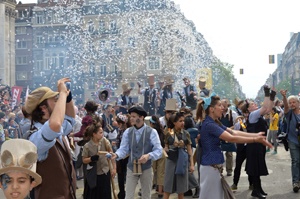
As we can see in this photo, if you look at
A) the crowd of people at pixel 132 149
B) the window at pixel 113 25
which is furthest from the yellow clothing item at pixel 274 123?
the window at pixel 113 25

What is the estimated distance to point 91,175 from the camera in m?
9.17

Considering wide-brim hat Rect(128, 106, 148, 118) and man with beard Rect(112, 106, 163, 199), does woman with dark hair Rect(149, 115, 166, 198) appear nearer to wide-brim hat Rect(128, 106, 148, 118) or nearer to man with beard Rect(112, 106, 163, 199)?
man with beard Rect(112, 106, 163, 199)

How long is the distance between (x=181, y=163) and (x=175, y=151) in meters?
0.25

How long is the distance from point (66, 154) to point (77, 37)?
247 feet

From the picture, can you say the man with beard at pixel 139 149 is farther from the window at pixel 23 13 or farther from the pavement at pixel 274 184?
the window at pixel 23 13

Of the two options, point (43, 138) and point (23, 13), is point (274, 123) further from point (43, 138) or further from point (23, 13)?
point (23, 13)

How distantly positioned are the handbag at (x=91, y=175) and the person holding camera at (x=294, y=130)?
4.48 metres

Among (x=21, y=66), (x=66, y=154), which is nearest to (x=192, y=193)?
(x=66, y=154)

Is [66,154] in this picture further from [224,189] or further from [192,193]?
[192,193]

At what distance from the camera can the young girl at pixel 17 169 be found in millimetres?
3971

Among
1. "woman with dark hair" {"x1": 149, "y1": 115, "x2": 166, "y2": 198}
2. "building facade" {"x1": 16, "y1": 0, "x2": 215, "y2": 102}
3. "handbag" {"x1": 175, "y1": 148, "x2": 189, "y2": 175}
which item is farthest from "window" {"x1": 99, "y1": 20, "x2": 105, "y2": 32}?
"handbag" {"x1": 175, "y1": 148, "x2": 189, "y2": 175}

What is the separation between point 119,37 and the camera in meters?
71.8

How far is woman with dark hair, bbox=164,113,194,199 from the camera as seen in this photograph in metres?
10.4

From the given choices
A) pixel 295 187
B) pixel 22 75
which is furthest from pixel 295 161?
→ pixel 22 75
